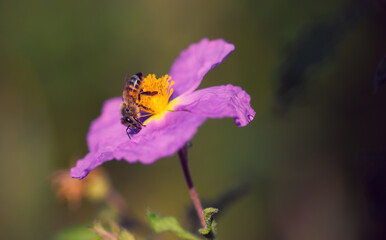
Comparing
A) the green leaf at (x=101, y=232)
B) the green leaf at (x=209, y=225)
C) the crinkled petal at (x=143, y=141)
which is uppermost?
the crinkled petal at (x=143, y=141)

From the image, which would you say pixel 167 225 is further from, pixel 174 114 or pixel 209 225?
pixel 174 114

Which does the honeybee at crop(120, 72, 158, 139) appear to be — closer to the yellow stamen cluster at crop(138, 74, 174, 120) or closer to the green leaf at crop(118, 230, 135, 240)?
the yellow stamen cluster at crop(138, 74, 174, 120)

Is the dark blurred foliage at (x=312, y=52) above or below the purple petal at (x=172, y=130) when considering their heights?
above

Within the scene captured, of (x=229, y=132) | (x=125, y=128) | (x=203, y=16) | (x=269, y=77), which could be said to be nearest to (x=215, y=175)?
(x=229, y=132)

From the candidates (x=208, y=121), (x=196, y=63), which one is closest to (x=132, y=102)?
(x=196, y=63)

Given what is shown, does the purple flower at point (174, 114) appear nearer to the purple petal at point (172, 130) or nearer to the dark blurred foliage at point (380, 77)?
the purple petal at point (172, 130)

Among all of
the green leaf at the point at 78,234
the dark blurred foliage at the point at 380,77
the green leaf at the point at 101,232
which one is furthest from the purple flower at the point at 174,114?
the green leaf at the point at 78,234

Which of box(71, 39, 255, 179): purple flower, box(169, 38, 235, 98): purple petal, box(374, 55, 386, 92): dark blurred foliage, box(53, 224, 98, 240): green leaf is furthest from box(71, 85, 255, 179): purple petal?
box(53, 224, 98, 240): green leaf
